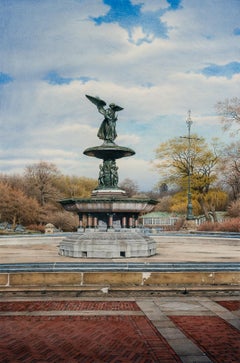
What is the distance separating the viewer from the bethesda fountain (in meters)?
16.0

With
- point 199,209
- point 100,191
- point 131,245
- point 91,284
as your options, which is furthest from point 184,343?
point 199,209

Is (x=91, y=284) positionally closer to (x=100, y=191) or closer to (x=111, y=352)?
(x=111, y=352)

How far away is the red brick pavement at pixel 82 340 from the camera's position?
18.8 feet

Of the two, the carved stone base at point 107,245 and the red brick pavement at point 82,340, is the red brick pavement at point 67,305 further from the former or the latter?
the carved stone base at point 107,245

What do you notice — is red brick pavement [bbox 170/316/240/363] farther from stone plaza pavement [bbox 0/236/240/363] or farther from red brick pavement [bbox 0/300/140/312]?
red brick pavement [bbox 0/300/140/312]

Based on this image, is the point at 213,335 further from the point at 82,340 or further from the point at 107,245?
the point at 107,245

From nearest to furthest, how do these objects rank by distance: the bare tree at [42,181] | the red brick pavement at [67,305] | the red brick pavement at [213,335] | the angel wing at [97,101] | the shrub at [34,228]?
the red brick pavement at [213,335] → the red brick pavement at [67,305] → the angel wing at [97,101] → the shrub at [34,228] → the bare tree at [42,181]

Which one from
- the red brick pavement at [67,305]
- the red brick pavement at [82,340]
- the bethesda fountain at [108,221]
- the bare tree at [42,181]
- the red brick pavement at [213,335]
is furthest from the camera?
the bare tree at [42,181]

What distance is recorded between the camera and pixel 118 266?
1084 cm

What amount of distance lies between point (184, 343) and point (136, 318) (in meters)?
1.65

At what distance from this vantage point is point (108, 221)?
56.3ft

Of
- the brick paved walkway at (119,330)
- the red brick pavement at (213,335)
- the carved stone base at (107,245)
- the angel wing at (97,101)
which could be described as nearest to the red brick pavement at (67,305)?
the brick paved walkway at (119,330)

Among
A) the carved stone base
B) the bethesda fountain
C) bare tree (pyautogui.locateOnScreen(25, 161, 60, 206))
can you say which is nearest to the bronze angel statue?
the bethesda fountain

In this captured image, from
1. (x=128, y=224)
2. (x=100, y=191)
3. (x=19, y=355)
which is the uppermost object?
(x=100, y=191)
